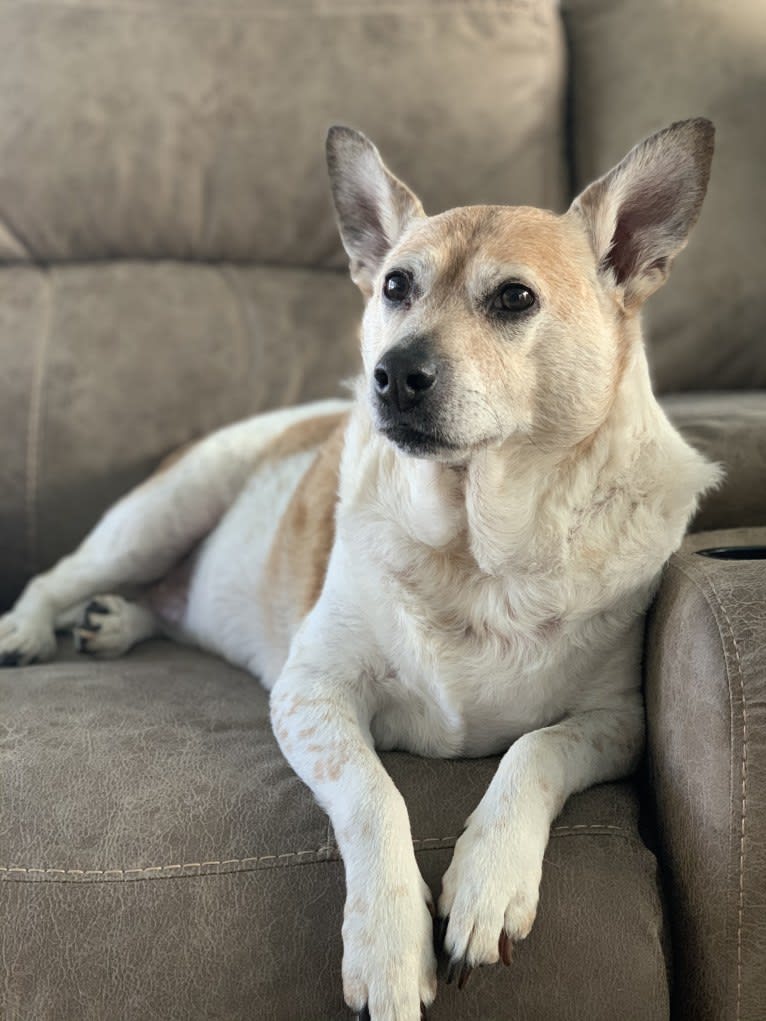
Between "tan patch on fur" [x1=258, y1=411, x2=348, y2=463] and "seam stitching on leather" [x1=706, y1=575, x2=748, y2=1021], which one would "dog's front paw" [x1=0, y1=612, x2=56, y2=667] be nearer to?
"tan patch on fur" [x1=258, y1=411, x2=348, y2=463]

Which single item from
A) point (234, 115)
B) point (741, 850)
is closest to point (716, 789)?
point (741, 850)

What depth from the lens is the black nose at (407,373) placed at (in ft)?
4.42

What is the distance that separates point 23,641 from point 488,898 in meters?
1.23

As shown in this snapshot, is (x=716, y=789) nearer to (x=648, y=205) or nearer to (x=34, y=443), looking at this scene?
(x=648, y=205)

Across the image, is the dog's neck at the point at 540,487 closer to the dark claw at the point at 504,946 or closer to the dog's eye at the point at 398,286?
the dog's eye at the point at 398,286

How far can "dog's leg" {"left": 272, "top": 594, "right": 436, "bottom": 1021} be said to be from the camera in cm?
115

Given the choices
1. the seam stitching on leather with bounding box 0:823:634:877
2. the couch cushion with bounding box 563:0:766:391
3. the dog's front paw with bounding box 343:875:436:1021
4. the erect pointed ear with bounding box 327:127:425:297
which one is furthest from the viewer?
the couch cushion with bounding box 563:0:766:391

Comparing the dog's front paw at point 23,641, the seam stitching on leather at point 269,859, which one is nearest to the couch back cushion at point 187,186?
the dog's front paw at point 23,641

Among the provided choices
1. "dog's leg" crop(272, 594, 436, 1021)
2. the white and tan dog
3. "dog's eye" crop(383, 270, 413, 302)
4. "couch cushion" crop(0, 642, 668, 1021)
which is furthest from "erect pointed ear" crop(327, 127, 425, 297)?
"couch cushion" crop(0, 642, 668, 1021)

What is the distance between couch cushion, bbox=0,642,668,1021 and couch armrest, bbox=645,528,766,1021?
0.05 metres

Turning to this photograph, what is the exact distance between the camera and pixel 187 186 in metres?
2.50

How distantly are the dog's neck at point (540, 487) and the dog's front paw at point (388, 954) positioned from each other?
0.49m

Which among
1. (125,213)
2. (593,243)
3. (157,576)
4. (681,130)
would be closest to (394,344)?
(593,243)

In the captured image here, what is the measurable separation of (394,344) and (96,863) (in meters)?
0.77
